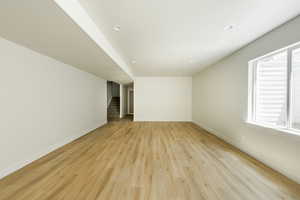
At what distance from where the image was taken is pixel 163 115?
711 centimetres

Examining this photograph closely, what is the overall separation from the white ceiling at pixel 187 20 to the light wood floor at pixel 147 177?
243 cm

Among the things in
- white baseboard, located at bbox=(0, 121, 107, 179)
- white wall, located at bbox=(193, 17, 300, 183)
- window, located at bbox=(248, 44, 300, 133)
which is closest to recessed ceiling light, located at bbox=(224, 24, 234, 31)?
white wall, located at bbox=(193, 17, 300, 183)

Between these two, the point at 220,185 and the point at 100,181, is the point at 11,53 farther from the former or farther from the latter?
the point at 220,185

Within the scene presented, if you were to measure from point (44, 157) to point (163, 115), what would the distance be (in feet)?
17.4

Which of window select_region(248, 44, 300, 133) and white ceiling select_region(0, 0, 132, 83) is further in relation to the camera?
window select_region(248, 44, 300, 133)

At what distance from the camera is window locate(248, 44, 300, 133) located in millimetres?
2107

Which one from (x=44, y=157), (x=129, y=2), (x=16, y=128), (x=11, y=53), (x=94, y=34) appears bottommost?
(x=44, y=157)

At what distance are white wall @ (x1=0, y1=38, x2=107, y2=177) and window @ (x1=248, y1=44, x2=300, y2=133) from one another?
4.62 meters

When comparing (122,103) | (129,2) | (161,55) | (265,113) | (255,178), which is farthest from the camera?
(122,103)

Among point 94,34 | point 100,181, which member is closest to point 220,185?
point 100,181

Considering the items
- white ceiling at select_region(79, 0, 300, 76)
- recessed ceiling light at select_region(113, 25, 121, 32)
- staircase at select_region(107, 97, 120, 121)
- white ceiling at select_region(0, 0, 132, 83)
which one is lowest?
staircase at select_region(107, 97, 120, 121)

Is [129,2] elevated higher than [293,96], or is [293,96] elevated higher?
[129,2]

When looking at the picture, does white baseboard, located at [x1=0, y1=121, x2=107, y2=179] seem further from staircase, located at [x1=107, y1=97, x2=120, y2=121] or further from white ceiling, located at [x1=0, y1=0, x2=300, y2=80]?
staircase, located at [x1=107, y1=97, x2=120, y2=121]

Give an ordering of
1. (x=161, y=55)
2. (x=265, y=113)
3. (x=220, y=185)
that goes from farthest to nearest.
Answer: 1. (x=161, y=55)
2. (x=265, y=113)
3. (x=220, y=185)
